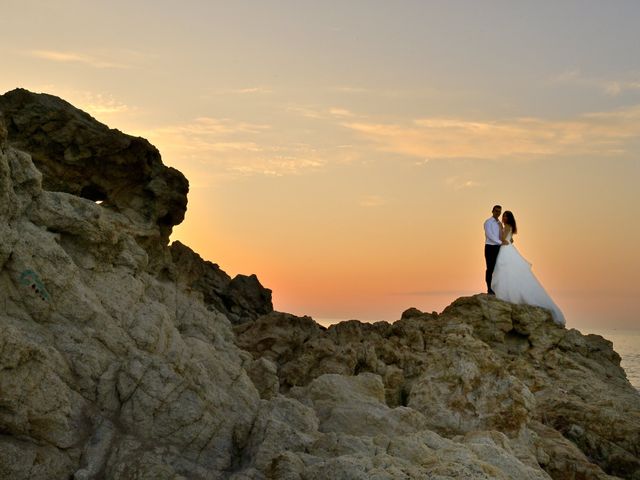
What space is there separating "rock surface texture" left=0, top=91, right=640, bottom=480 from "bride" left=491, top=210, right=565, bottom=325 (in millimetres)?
6219

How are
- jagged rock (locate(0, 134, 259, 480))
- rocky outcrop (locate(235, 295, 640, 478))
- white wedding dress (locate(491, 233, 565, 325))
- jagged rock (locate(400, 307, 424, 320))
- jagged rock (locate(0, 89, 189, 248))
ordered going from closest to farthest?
jagged rock (locate(0, 134, 259, 480)) → rocky outcrop (locate(235, 295, 640, 478)) → jagged rock (locate(0, 89, 189, 248)) → jagged rock (locate(400, 307, 424, 320)) → white wedding dress (locate(491, 233, 565, 325))

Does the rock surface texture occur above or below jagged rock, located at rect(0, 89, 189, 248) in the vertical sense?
below

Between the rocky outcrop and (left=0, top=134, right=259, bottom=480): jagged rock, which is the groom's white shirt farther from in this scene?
(left=0, top=134, right=259, bottom=480): jagged rock

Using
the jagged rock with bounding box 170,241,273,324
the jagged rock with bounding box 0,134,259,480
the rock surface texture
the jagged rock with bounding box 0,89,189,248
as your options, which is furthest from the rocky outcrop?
the jagged rock with bounding box 170,241,273,324

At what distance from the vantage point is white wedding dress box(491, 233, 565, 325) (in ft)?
90.3

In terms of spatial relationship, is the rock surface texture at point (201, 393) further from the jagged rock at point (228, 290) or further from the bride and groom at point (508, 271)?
the jagged rock at point (228, 290)

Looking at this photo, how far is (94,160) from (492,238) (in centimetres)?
1344

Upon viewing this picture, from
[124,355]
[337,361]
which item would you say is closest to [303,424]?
[124,355]

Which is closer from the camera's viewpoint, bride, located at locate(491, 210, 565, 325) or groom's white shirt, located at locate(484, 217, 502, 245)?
bride, located at locate(491, 210, 565, 325)

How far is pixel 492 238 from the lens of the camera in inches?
1160

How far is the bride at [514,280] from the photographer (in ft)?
90.4

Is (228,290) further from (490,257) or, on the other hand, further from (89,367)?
(89,367)

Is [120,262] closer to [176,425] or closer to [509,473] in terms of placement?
[176,425]

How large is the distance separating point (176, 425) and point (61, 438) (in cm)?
155
